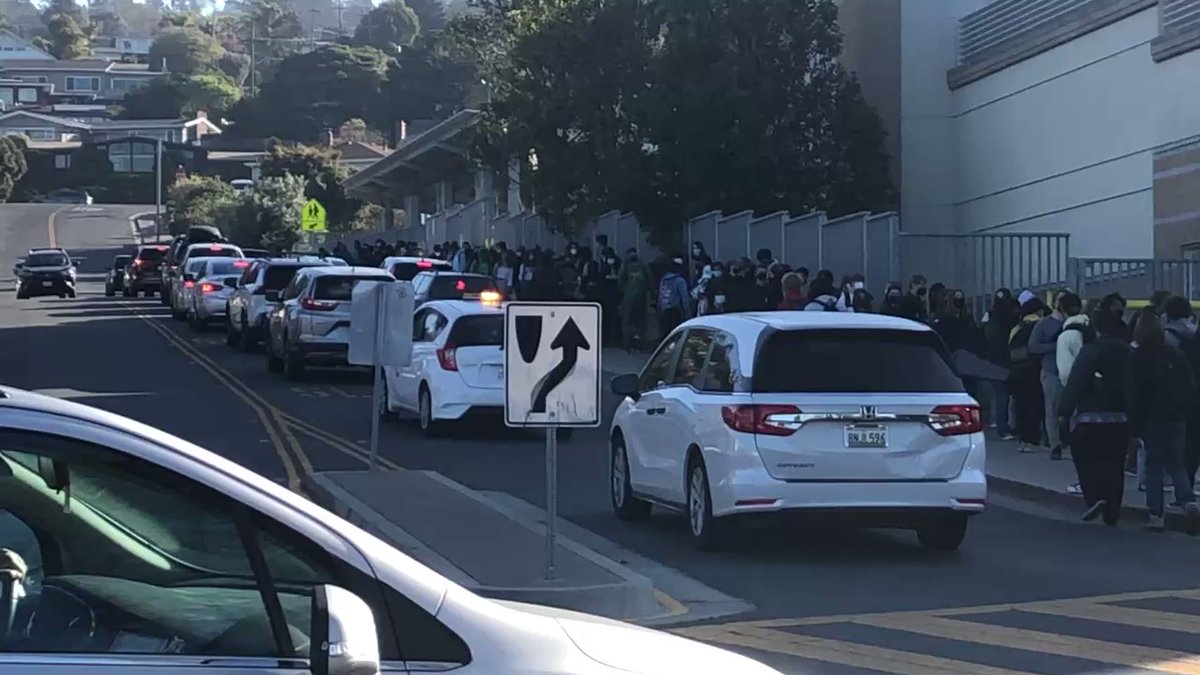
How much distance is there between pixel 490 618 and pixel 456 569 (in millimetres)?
7209

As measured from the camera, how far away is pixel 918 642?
9.89 metres

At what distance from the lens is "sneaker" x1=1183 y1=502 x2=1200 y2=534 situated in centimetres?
1463

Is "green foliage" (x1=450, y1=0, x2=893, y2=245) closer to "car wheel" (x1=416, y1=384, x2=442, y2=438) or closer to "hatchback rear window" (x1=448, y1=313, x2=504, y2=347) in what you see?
"hatchback rear window" (x1=448, y1=313, x2=504, y2=347)

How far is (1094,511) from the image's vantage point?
15.3m

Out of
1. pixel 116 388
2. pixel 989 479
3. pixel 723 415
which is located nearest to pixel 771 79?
pixel 116 388

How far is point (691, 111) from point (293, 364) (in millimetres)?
10205

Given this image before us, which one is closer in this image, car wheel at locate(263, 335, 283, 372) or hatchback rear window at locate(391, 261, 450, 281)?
car wheel at locate(263, 335, 283, 372)

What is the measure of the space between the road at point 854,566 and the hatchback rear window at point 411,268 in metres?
7.34

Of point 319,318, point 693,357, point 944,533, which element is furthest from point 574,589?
point 319,318

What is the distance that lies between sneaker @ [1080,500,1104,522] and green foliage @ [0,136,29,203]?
125m

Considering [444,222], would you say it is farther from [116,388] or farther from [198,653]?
[198,653]

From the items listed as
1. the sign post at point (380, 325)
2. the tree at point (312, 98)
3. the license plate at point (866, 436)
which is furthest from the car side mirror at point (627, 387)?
the tree at point (312, 98)

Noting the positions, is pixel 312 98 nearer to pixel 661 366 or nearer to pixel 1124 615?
pixel 661 366

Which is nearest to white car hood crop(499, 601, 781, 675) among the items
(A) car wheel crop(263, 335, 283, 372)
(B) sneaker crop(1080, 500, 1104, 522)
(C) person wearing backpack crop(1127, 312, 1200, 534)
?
(C) person wearing backpack crop(1127, 312, 1200, 534)
